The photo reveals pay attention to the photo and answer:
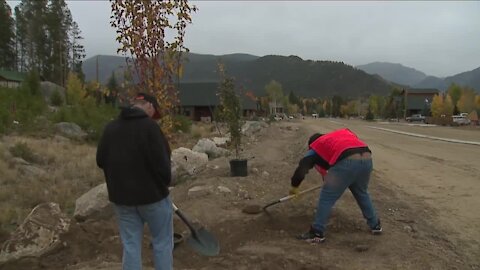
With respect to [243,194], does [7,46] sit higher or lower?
higher

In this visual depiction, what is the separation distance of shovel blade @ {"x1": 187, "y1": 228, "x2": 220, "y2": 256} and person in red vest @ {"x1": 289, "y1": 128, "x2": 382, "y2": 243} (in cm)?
122

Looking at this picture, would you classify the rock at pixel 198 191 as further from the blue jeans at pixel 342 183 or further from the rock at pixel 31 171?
the rock at pixel 31 171

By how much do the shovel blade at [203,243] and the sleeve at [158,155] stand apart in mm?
1886

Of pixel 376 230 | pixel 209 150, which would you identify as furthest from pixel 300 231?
pixel 209 150

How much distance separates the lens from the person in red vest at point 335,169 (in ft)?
20.2

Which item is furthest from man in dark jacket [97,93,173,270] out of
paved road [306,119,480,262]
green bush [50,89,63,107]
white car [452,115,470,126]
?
white car [452,115,470,126]

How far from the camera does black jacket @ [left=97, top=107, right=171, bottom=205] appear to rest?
4203 mm

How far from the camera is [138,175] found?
4258 mm

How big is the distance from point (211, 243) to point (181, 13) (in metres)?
4.12

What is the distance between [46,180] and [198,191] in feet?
21.7

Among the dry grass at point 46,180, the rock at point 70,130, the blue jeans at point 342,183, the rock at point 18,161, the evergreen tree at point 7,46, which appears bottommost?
the dry grass at point 46,180

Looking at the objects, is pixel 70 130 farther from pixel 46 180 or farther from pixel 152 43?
pixel 152 43

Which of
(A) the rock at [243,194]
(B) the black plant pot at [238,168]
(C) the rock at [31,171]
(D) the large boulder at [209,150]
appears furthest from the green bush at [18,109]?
(A) the rock at [243,194]

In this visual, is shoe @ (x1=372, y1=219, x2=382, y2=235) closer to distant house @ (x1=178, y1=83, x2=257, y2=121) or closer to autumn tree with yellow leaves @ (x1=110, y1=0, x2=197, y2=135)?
autumn tree with yellow leaves @ (x1=110, y1=0, x2=197, y2=135)
